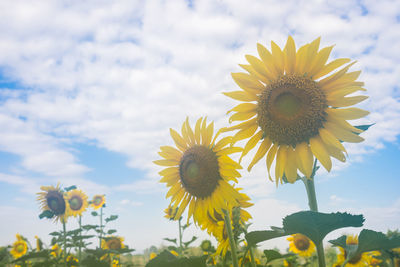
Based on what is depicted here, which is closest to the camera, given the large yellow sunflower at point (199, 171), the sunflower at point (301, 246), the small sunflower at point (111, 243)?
the large yellow sunflower at point (199, 171)

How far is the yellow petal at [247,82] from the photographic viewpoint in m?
2.56

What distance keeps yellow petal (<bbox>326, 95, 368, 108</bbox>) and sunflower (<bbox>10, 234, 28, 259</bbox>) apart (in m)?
10.3

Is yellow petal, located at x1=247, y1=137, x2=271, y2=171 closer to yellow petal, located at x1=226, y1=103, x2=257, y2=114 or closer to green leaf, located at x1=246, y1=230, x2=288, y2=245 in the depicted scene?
yellow petal, located at x1=226, y1=103, x2=257, y2=114

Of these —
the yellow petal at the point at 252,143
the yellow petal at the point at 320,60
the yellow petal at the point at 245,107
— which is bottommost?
the yellow petal at the point at 252,143

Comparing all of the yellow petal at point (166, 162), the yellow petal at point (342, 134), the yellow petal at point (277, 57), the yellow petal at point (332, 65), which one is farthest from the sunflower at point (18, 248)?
the yellow petal at point (332, 65)

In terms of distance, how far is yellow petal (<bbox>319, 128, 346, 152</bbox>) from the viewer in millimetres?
2249

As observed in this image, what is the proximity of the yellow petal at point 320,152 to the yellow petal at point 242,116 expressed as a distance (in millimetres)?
509

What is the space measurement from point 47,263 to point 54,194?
2.89 meters

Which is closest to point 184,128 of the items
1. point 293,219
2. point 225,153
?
point 225,153

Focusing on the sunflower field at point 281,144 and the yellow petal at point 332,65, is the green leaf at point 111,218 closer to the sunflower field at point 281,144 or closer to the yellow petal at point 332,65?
the sunflower field at point 281,144

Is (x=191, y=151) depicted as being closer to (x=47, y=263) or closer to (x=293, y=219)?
(x=293, y=219)

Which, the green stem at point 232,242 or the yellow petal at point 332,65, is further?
the green stem at point 232,242

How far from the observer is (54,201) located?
23.3 ft

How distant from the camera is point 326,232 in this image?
1.95m
